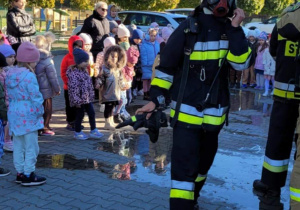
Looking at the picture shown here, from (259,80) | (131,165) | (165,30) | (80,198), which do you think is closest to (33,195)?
(80,198)

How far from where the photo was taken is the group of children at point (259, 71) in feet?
40.0

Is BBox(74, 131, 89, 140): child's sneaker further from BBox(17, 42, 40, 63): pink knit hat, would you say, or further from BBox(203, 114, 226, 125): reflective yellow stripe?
BBox(203, 114, 226, 125): reflective yellow stripe

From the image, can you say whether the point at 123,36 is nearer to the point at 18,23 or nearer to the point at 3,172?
the point at 18,23

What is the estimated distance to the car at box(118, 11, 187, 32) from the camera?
16266mm

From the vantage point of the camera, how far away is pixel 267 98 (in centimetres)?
1181

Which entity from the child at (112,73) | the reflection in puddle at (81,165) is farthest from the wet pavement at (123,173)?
the child at (112,73)

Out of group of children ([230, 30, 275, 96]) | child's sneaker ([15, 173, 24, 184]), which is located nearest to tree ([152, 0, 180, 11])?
group of children ([230, 30, 275, 96])

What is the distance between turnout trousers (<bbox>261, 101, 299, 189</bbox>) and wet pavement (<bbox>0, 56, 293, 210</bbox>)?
11.6 inches

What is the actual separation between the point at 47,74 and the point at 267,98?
6733 mm

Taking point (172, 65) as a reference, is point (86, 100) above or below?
below

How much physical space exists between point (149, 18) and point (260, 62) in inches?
213

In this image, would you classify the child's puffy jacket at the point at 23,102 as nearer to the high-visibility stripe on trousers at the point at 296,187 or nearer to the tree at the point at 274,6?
the high-visibility stripe on trousers at the point at 296,187

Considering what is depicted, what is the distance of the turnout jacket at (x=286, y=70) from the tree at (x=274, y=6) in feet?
117

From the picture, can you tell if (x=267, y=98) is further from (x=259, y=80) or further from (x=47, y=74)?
(x=47, y=74)
